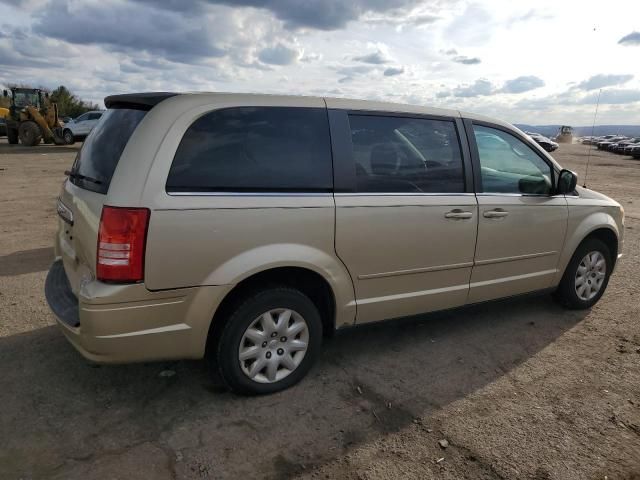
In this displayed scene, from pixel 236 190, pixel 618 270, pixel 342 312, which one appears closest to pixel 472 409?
pixel 342 312

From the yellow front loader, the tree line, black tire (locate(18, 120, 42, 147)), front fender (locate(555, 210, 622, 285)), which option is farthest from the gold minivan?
the tree line

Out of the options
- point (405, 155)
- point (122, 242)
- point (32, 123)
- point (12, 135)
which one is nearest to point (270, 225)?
point (122, 242)

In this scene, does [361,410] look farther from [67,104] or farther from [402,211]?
[67,104]

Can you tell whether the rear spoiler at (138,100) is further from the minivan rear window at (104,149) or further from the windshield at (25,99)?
the windshield at (25,99)

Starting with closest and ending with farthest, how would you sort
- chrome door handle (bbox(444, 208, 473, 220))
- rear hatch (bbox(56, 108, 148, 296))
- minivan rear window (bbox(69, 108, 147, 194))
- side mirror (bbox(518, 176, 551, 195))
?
rear hatch (bbox(56, 108, 148, 296)) < minivan rear window (bbox(69, 108, 147, 194)) < chrome door handle (bbox(444, 208, 473, 220)) < side mirror (bbox(518, 176, 551, 195))

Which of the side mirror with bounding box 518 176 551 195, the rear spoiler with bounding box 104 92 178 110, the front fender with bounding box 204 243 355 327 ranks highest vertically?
the rear spoiler with bounding box 104 92 178 110

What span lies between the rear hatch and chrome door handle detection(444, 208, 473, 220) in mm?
2095

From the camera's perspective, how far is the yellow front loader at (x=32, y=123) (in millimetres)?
23469

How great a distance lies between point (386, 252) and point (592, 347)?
1.99 meters

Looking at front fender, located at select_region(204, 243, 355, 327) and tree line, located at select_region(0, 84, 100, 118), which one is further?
tree line, located at select_region(0, 84, 100, 118)

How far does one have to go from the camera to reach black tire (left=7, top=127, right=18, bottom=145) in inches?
966

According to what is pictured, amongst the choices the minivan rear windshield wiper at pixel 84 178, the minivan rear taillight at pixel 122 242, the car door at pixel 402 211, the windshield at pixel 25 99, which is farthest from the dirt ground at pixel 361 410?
the windshield at pixel 25 99

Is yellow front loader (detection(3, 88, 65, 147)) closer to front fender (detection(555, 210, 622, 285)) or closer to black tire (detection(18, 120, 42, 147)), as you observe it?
black tire (detection(18, 120, 42, 147))

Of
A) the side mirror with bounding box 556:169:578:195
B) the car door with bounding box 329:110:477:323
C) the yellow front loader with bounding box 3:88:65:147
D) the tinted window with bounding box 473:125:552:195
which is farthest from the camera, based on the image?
the yellow front loader with bounding box 3:88:65:147
